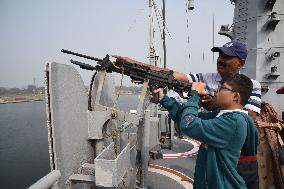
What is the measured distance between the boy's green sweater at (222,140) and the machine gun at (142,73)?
0.91 m

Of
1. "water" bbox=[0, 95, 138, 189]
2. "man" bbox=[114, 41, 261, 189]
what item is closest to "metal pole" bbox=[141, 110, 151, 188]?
"man" bbox=[114, 41, 261, 189]

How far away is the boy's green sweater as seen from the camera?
1985 millimetres

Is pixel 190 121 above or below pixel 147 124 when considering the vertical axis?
above

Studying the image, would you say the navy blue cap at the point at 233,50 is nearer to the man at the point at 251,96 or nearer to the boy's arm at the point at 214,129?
the man at the point at 251,96

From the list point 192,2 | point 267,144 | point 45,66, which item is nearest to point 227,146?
point 45,66

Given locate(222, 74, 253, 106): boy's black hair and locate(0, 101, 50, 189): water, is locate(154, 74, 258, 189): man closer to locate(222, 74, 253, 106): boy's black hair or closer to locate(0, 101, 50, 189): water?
locate(222, 74, 253, 106): boy's black hair

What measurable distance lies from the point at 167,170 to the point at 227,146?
481 centimetres

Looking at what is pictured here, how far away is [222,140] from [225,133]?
0.06 meters

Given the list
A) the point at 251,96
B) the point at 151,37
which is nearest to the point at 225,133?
the point at 251,96

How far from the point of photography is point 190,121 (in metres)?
2.05

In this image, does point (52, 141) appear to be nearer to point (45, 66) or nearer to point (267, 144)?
point (45, 66)

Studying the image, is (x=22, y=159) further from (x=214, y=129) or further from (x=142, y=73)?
(x=214, y=129)

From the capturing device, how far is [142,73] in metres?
3.18

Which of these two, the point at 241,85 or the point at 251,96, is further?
the point at 251,96
